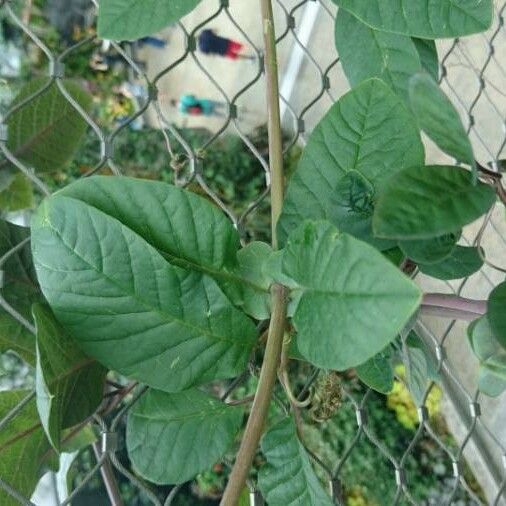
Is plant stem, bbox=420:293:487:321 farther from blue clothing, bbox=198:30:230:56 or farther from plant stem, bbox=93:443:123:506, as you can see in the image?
blue clothing, bbox=198:30:230:56

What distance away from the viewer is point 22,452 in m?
0.33

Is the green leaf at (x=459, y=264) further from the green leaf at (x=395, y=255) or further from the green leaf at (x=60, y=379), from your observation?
the green leaf at (x=60, y=379)

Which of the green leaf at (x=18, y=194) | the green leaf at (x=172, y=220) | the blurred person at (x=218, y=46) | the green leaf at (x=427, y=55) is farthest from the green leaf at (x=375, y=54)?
the blurred person at (x=218, y=46)

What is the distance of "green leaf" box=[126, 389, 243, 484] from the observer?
0.30m

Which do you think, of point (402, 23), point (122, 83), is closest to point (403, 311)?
point (402, 23)

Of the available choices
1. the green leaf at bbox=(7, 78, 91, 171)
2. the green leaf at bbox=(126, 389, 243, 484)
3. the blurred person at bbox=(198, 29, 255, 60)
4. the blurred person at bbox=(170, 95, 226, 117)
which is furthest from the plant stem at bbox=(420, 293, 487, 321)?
the blurred person at bbox=(170, 95, 226, 117)

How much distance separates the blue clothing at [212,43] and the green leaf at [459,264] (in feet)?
7.09

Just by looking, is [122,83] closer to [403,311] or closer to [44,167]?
[44,167]

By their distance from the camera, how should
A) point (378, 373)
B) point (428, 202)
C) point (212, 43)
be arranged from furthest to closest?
point (212, 43) → point (378, 373) → point (428, 202)

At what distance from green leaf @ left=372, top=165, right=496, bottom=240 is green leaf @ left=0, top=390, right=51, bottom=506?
21 cm

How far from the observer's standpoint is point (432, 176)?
24cm

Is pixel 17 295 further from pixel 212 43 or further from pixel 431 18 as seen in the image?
pixel 212 43

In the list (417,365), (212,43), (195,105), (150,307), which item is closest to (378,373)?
(417,365)

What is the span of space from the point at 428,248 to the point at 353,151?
60 mm
